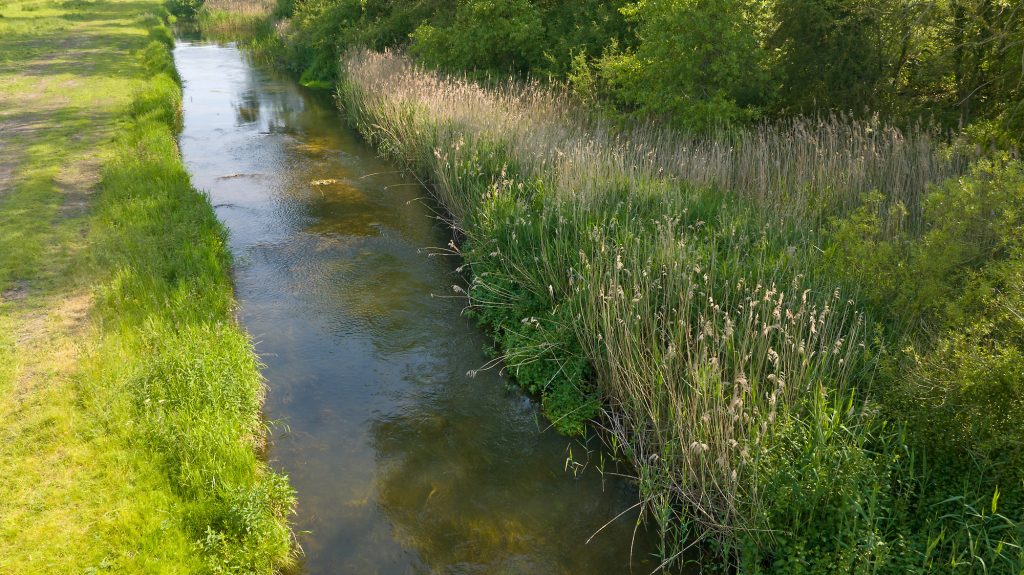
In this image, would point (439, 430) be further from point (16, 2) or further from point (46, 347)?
point (16, 2)

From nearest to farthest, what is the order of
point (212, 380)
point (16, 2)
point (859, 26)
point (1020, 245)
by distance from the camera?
1. point (1020, 245)
2. point (212, 380)
3. point (859, 26)
4. point (16, 2)

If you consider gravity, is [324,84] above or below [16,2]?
below

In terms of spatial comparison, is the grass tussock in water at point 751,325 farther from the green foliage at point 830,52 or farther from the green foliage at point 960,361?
the green foliage at point 830,52

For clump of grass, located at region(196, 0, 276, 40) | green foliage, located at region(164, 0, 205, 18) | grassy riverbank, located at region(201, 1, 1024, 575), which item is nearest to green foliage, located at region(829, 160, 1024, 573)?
grassy riverbank, located at region(201, 1, 1024, 575)

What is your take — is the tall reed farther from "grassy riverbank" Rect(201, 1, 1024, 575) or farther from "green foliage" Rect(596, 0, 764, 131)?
"green foliage" Rect(596, 0, 764, 131)

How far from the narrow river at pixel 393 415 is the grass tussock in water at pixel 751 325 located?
0.47 metres

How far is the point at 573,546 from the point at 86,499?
3487mm

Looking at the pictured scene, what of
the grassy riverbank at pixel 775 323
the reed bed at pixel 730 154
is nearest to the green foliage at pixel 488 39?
the reed bed at pixel 730 154

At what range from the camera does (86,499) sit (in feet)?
15.3

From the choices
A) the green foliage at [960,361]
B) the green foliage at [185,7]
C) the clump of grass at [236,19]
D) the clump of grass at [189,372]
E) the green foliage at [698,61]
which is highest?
the green foliage at [185,7]

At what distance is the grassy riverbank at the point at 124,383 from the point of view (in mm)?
4445

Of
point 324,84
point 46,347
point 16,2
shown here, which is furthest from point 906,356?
point 16,2

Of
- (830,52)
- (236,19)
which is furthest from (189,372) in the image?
(236,19)

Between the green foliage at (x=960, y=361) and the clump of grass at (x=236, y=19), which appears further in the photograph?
the clump of grass at (x=236, y=19)
